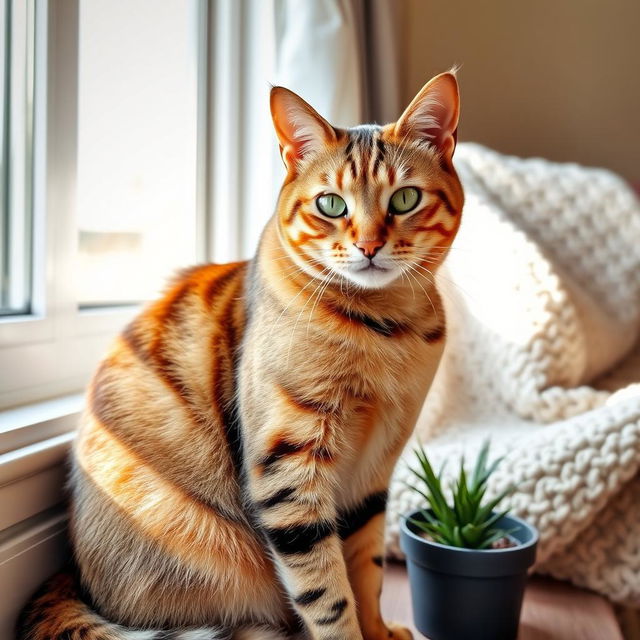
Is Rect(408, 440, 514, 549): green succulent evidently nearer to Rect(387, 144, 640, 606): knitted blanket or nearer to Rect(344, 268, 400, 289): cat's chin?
Rect(387, 144, 640, 606): knitted blanket

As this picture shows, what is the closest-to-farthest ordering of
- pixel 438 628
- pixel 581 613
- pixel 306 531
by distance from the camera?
pixel 306 531 → pixel 438 628 → pixel 581 613

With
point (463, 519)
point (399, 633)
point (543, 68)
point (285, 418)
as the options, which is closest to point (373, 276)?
point (285, 418)

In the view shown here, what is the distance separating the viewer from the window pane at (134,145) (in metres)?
1.23

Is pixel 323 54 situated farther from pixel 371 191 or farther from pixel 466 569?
pixel 466 569

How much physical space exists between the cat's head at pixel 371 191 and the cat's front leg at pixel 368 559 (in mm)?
322

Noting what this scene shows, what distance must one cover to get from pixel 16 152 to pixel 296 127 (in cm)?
46

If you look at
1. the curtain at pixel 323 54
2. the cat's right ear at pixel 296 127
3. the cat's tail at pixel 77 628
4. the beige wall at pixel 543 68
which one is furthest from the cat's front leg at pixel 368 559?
the beige wall at pixel 543 68

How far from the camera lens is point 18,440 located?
0.86 meters

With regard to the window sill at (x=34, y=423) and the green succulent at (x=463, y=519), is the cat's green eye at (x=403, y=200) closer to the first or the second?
the green succulent at (x=463, y=519)

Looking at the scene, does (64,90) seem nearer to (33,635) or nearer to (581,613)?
(33,635)

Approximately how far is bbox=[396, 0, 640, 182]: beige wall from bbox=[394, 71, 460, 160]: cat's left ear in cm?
103

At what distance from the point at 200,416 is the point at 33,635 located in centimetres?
30

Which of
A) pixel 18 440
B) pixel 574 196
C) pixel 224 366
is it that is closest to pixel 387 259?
pixel 224 366

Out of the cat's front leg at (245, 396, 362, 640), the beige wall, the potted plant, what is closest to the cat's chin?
the cat's front leg at (245, 396, 362, 640)
